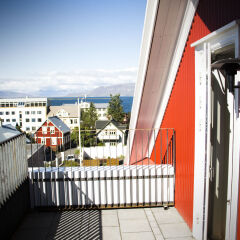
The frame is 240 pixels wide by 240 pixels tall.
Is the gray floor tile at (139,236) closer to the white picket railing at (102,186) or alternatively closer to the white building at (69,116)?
the white picket railing at (102,186)

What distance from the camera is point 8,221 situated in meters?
2.69

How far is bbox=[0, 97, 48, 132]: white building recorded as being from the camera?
186 feet

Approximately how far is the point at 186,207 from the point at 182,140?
0.91m

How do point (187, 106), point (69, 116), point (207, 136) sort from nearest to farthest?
point (207, 136) < point (187, 106) < point (69, 116)

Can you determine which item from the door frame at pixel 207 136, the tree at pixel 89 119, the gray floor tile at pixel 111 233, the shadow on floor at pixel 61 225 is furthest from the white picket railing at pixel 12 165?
the tree at pixel 89 119

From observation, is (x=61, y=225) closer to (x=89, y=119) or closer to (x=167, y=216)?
(x=167, y=216)

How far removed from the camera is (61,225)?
10.2 feet

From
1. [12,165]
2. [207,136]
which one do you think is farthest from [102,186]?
[207,136]

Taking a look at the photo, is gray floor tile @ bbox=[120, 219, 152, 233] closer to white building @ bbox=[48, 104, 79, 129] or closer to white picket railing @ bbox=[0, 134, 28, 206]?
white picket railing @ bbox=[0, 134, 28, 206]

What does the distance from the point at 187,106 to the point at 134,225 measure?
175 cm

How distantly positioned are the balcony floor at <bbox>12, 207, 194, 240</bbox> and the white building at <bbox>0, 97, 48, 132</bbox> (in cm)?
Answer: 5545

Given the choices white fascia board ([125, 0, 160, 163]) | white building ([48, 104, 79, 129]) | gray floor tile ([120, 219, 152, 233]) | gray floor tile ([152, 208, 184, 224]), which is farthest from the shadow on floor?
white building ([48, 104, 79, 129])

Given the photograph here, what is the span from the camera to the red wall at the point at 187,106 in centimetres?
241

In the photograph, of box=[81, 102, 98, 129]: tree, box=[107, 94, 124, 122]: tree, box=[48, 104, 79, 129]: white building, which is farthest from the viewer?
box=[48, 104, 79, 129]: white building
